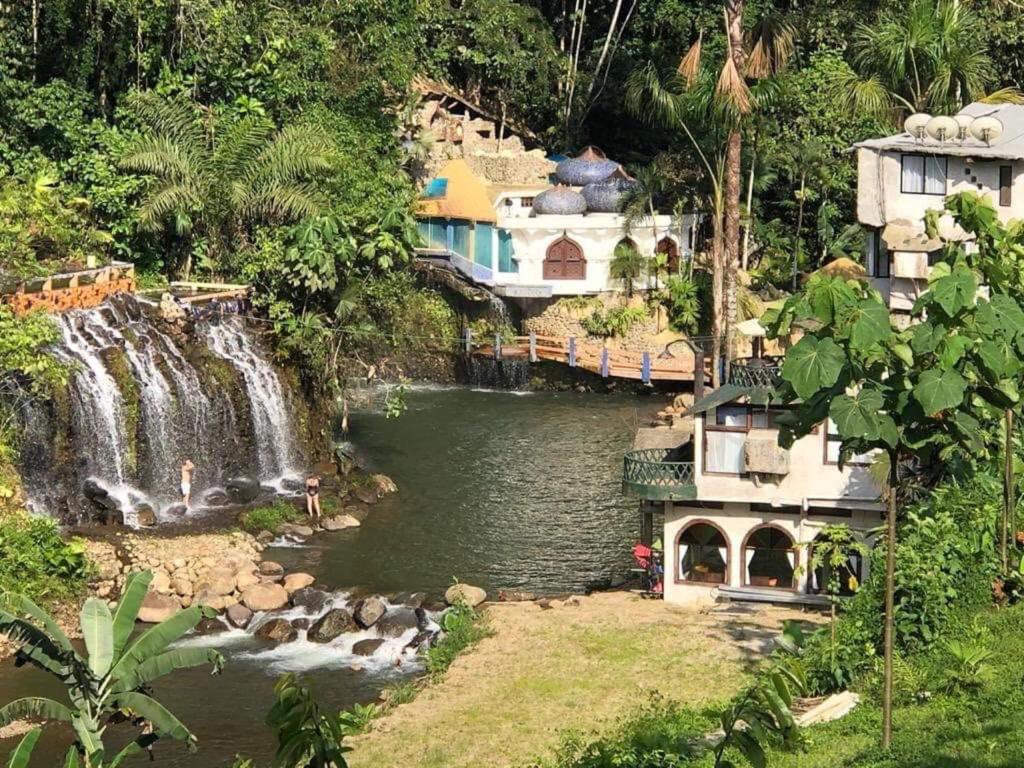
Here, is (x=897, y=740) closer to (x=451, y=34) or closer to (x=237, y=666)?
(x=237, y=666)

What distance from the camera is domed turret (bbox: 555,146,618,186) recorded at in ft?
211

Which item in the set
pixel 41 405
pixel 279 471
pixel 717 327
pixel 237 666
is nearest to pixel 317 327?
pixel 279 471

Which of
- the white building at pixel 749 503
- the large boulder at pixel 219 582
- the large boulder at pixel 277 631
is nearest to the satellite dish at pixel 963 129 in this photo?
the white building at pixel 749 503

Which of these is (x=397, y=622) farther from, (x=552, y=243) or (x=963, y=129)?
(x=552, y=243)

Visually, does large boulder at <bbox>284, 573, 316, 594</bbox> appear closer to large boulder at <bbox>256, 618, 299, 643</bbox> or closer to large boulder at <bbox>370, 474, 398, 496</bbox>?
large boulder at <bbox>256, 618, 299, 643</bbox>

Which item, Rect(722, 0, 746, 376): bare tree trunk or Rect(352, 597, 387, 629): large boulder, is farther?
Rect(722, 0, 746, 376): bare tree trunk

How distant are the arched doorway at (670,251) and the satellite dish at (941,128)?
1731 centimetres

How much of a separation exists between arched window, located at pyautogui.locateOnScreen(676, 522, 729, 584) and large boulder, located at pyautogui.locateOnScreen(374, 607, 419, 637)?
5524mm

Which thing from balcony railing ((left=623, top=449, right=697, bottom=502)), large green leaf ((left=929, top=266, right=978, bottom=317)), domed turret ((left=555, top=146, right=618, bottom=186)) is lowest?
balcony railing ((left=623, top=449, right=697, bottom=502))

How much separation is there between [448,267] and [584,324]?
542 cm

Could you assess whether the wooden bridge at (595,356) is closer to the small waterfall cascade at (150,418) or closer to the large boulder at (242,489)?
the small waterfall cascade at (150,418)

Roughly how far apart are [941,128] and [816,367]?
26.0 metres

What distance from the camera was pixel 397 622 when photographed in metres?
36.9

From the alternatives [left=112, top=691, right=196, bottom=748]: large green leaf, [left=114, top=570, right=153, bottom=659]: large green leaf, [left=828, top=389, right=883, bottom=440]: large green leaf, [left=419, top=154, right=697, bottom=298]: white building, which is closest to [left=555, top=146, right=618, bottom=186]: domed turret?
[left=419, top=154, right=697, bottom=298]: white building
